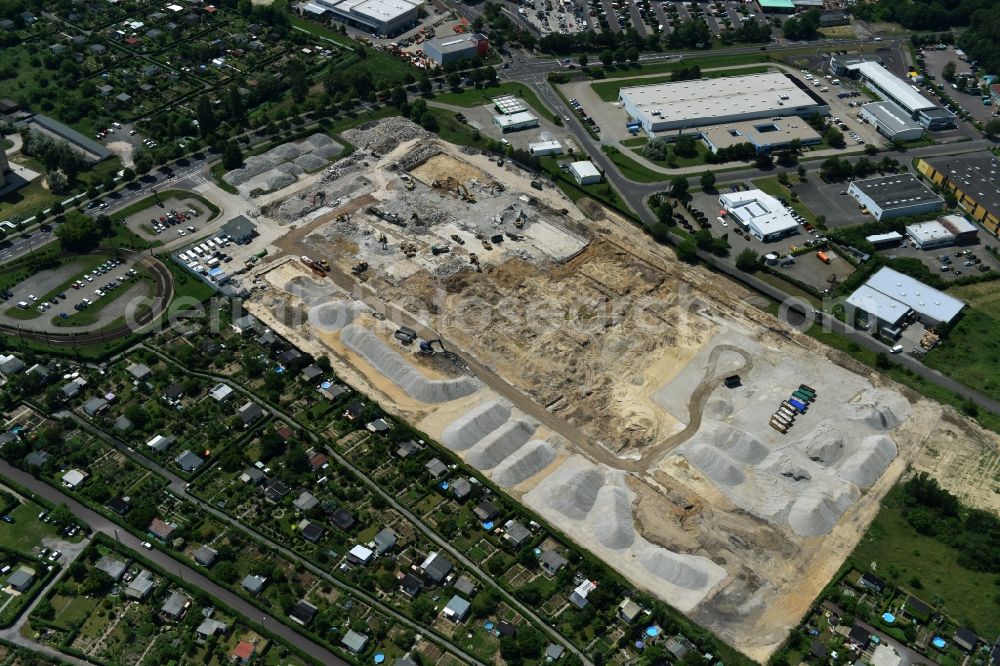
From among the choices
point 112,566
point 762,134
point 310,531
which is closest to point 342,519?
point 310,531

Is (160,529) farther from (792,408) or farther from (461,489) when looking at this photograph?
(792,408)

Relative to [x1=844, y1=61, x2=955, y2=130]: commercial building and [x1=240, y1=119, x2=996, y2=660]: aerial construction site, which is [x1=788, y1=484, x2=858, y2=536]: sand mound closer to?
[x1=240, y1=119, x2=996, y2=660]: aerial construction site

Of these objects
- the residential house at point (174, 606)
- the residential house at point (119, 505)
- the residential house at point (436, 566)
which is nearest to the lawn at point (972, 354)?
the residential house at point (436, 566)

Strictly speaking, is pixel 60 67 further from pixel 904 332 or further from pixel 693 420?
pixel 904 332

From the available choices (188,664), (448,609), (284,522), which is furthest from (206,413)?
(448,609)

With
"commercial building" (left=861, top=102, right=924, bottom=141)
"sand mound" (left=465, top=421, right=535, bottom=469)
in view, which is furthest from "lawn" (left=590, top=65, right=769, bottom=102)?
"sand mound" (left=465, top=421, right=535, bottom=469)

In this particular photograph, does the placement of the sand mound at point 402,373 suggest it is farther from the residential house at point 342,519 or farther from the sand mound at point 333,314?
the residential house at point 342,519

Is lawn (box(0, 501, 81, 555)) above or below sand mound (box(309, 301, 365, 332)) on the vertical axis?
below
